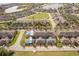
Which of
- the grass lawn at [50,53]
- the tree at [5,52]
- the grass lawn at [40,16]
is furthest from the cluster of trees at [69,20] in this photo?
the tree at [5,52]

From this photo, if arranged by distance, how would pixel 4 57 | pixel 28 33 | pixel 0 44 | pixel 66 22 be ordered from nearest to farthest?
pixel 4 57 < pixel 0 44 < pixel 28 33 < pixel 66 22

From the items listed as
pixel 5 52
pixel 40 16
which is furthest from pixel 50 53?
pixel 40 16

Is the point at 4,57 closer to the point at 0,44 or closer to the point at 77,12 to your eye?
the point at 0,44

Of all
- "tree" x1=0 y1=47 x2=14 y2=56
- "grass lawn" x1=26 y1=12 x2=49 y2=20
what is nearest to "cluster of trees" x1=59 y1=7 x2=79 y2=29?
"grass lawn" x1=26 y1=12 x2=49 y2=20

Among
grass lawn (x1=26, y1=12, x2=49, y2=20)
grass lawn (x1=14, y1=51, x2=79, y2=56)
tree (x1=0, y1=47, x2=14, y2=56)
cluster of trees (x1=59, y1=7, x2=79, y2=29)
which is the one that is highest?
grass lawn (x1=26, y1=12, x2=49, y2=20)

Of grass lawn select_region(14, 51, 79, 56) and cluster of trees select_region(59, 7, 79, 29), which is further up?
cluster of trees select_region(59, 7, 79, 29)

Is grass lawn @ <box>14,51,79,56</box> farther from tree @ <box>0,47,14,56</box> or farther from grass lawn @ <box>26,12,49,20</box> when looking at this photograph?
grass lawn @ <box>26,12,49,20</box>

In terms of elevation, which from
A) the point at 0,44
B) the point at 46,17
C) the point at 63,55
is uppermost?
the point at 46,17

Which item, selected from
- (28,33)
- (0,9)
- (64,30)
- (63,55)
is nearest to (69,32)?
(64,30)

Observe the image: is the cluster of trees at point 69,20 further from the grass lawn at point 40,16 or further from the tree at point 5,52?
the tree at point 5,52

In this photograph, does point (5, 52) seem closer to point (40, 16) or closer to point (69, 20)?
point (40, 16)

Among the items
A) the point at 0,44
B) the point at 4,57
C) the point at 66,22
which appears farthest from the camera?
the point at 66,22
